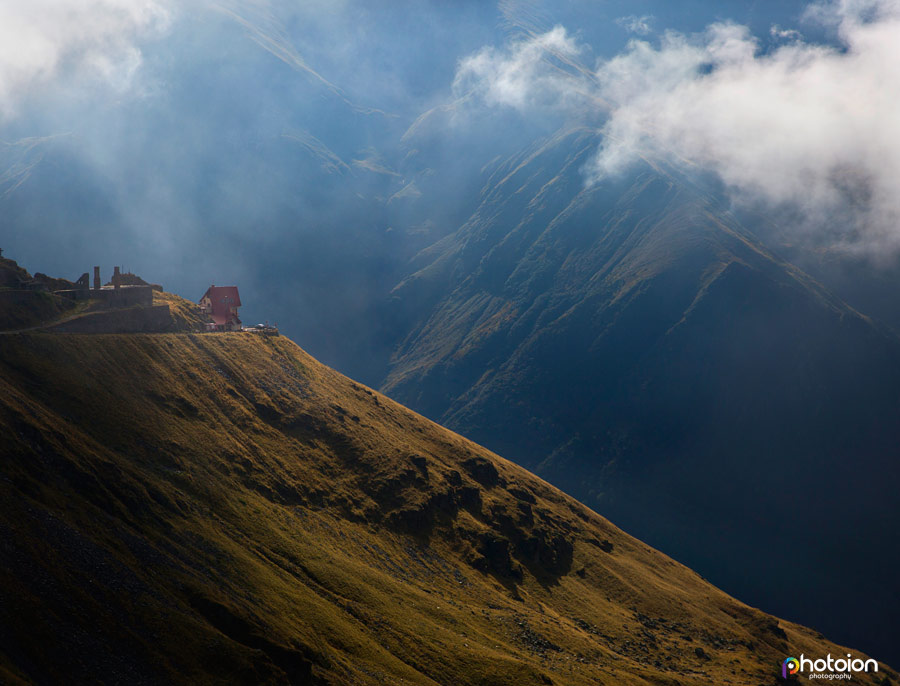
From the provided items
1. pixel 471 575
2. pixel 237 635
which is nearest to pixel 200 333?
pixel 471 575

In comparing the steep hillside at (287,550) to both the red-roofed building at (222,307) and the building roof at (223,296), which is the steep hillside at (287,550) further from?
the building roof at (223,296)

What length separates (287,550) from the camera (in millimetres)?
95625

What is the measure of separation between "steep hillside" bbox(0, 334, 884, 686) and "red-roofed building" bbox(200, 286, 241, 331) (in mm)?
9428

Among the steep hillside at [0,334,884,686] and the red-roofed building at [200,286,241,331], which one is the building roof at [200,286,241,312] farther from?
the steep hillside at [0,334,884,686]

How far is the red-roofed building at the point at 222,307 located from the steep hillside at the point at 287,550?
9428 millimetres

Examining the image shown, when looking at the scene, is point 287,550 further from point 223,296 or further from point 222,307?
point 223,296

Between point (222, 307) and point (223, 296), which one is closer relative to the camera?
point (222, 307)

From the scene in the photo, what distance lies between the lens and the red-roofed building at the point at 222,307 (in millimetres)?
144500

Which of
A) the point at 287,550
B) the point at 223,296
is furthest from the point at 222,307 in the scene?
the point at 287,550

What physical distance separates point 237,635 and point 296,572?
24.0 meters

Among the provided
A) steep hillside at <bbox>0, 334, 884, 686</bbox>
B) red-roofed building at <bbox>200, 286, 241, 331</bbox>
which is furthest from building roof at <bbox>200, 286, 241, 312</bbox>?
steep hillside at <bbox>0, 334, 884, 686</bbox>

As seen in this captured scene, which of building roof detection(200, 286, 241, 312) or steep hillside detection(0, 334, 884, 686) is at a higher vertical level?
building roof detection(200, 286, 241, 312)

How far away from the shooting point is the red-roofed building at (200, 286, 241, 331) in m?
144

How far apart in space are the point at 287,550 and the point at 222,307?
66.5 m
